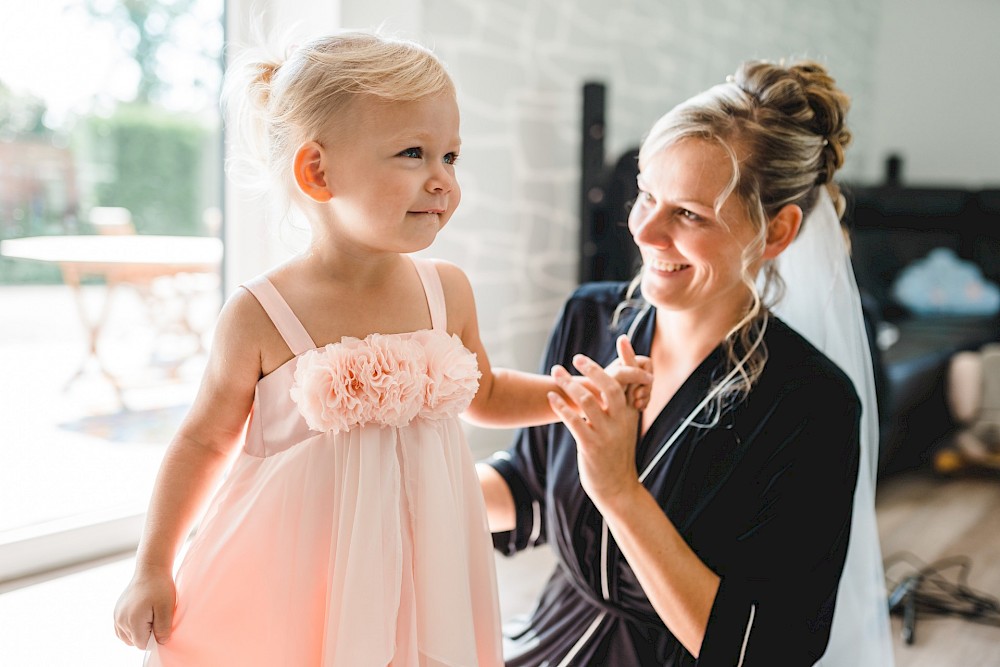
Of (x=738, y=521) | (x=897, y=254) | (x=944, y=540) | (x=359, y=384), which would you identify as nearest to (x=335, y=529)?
(x=359, y=384)

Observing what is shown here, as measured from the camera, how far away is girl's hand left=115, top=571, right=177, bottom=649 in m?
0.90

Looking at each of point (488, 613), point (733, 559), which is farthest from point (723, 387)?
point (488, 613)

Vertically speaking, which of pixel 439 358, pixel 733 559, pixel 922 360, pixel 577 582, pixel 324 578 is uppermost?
pixel 439 358

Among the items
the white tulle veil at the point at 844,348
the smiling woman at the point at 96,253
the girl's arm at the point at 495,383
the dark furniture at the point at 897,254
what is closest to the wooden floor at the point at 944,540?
the dark furniture at the point at 897,254

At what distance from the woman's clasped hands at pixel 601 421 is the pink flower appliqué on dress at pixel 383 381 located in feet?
0.61

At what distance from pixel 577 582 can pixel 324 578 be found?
2.01ft

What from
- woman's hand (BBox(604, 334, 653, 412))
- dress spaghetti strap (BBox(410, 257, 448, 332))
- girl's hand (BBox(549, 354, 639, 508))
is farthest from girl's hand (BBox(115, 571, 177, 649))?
woman's hand (BBox(604, 334, 653, 412))

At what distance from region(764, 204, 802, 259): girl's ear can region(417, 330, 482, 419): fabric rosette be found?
24.9 inches

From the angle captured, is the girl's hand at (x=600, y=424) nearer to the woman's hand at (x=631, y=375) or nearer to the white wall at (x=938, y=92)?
the woman's hand at (x=631, y=375)

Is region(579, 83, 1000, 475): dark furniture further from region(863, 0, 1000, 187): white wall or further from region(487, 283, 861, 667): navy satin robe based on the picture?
region(487, 283, 861, 667): navy satin robe

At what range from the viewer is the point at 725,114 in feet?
4.42

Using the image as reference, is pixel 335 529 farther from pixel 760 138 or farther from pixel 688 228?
pixel 760 138

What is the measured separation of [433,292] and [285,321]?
0.19m

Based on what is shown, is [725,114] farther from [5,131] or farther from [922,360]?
[922,360]
